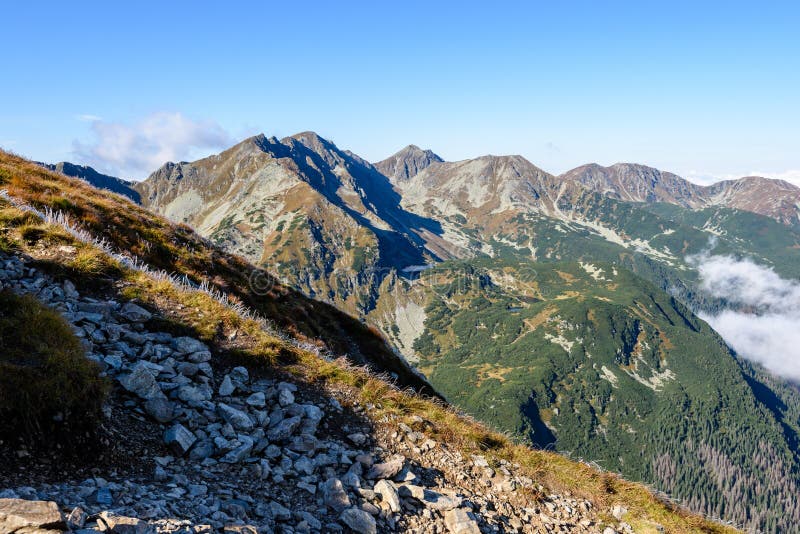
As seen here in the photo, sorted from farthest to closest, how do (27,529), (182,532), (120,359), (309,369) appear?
(309,369)
(120,359)
(182,532)
(27,529)

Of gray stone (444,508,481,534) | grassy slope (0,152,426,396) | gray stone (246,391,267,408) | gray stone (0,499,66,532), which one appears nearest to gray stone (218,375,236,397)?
gray stone (246,391,267,408)

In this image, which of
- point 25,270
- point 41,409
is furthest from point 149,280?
A: point 41,409

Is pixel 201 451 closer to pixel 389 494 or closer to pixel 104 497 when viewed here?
pixel 104 497

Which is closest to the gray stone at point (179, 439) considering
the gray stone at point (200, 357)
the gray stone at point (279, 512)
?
the gray stone at point (279, 512)

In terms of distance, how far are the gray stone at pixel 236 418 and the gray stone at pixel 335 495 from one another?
2.20 meters

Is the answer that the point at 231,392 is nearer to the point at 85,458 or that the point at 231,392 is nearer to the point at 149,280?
the point at 85,458

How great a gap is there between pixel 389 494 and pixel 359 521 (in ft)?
2.98

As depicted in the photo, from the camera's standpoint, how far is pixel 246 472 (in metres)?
8.26

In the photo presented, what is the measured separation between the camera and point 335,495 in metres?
8.27

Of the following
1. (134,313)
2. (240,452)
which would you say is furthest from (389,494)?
(134,313)

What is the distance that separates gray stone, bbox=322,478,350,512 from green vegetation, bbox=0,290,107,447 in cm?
426

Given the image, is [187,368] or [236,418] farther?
[187,368]

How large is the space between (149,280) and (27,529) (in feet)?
32.4

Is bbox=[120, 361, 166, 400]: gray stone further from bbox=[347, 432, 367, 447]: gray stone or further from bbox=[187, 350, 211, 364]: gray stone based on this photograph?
bbox=[347, 432, 367, 447]: gray stone
